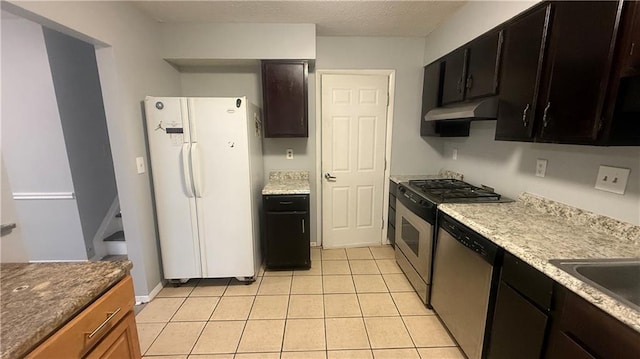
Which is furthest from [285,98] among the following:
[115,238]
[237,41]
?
[115,238]

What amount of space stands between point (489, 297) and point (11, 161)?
434 centimetres

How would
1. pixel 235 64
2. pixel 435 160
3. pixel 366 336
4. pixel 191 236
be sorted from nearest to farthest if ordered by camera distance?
pixel 366 336 → pixel 191 236 → pixel 235 64 → pixel 435 160

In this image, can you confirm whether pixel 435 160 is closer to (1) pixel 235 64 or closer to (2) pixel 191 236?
(1) pixel 235 64

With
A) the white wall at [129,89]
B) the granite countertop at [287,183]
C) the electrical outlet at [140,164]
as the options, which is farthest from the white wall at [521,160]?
the electrical outlet at [140,164]

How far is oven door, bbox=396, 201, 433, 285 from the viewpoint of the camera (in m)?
2.04

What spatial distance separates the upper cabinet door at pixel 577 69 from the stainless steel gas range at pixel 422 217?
76 cm

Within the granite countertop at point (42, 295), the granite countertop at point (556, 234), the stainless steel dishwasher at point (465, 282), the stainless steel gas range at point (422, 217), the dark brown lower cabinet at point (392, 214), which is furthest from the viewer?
the dark brown lower cabinet at point (392, 214)

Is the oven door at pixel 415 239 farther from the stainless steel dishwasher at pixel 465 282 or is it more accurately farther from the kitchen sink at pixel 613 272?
the kitchen sink at pixel 613 272

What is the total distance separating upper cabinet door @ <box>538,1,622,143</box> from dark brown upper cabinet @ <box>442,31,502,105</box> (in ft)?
1.44

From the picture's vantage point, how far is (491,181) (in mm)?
2248

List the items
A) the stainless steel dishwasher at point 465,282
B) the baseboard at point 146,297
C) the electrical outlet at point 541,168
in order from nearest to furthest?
the stainless steel dishwasher at point 465,282
the electrical outlet at point 541,168
the baseboard at point 146,297

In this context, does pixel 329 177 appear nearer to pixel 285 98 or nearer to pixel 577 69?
pixel 285 98

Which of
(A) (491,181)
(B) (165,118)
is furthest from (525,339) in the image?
(B) (165,118)

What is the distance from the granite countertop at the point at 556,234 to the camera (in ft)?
2.99
